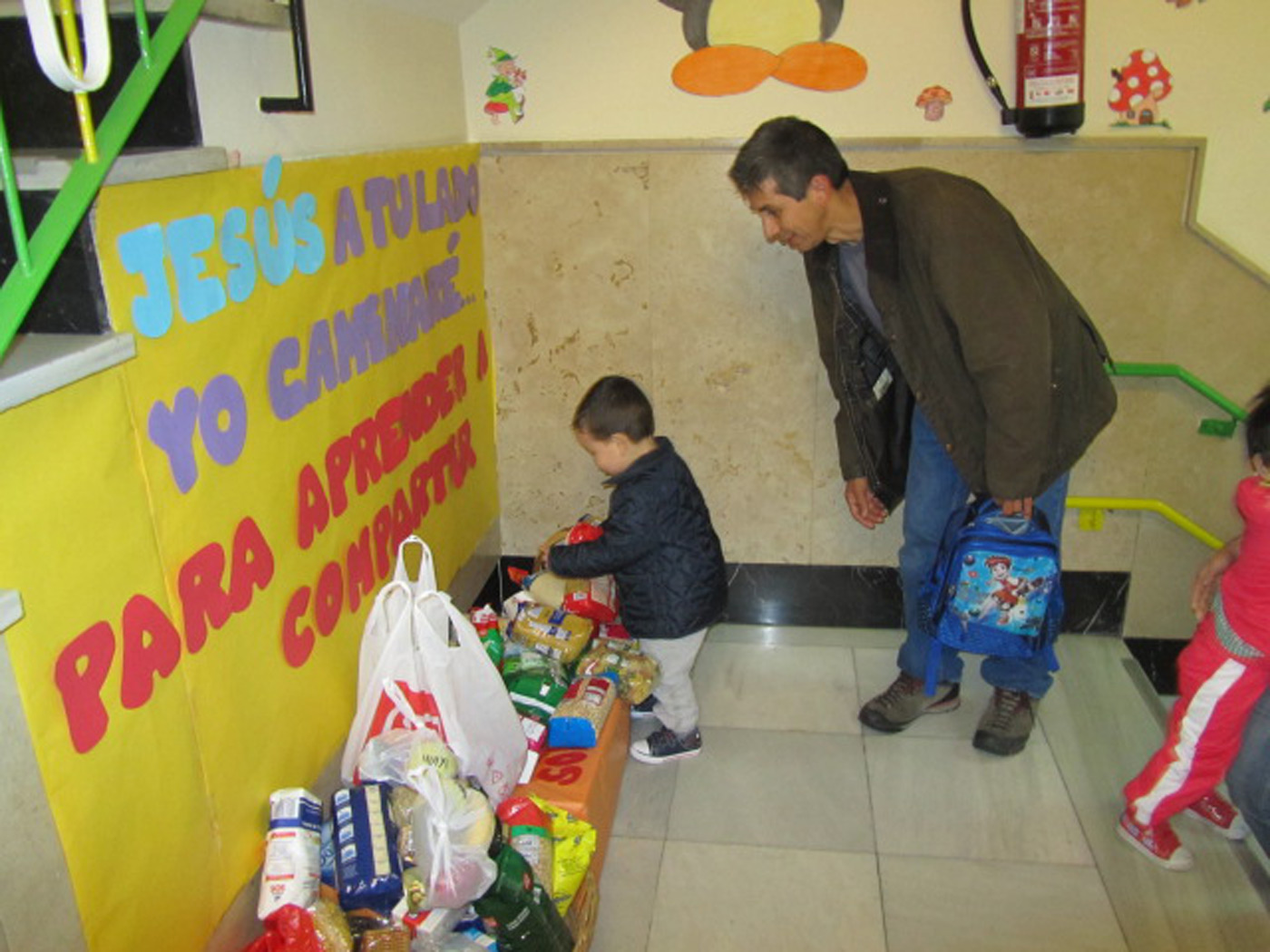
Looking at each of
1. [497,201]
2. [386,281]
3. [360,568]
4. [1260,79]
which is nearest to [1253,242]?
[1260,79]

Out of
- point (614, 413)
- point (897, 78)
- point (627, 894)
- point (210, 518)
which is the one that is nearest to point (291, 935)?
point (210, 518)

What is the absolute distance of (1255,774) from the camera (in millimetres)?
2168

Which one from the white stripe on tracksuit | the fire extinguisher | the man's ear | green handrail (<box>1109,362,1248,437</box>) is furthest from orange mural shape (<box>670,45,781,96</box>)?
the white stripe on tracksuit

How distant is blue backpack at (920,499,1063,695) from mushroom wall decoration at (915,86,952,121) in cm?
113

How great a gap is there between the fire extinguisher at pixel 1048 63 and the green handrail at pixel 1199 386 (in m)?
0.71

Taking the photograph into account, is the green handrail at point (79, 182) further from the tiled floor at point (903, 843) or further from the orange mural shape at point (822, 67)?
the orange mural shape at point (822, 67)

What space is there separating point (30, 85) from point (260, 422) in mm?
621

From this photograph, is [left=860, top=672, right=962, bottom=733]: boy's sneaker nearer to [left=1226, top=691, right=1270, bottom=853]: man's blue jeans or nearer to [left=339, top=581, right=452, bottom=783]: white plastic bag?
[left=1226, top=691, right=1270, bottom=853]: man's blue jeans

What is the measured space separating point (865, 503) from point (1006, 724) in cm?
71

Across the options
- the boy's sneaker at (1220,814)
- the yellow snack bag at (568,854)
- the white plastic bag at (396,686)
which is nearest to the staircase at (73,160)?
the white plastic bag at (396,686)

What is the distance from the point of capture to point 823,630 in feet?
11.5

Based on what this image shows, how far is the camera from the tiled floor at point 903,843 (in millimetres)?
2262

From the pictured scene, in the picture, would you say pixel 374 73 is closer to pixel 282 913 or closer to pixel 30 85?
pixel 30 85

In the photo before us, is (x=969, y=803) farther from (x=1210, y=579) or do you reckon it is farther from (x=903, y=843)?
(x=1210, y=579)
